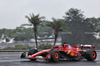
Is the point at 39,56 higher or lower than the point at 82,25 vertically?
lower

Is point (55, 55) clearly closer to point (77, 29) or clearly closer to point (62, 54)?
point (62, 54)

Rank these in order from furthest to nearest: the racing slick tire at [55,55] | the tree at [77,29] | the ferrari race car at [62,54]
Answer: the tree at [77,29] < the ferrari race car at [62,54] < the racing slick tire at [55,55]

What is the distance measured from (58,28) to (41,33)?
103 metres

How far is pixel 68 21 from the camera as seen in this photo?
304 feet

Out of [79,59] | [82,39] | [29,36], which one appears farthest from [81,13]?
[79,59]

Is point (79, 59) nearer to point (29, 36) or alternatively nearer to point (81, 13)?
point (81, 13)

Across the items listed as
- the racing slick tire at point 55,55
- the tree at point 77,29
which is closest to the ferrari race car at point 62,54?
the racing slick tire at point 55,55

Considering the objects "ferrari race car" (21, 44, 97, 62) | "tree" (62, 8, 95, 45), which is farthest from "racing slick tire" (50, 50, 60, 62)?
"tree" (62, 8, 95, 45)

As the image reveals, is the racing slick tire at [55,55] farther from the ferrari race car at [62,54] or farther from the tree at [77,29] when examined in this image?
the tree at [77,29]

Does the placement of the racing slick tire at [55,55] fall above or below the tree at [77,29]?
below

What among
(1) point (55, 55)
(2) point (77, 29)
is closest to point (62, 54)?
(1) point (55, 55)

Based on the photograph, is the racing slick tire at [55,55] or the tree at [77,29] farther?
the tree at [77,29]

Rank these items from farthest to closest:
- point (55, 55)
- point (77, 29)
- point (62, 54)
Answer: point (77, 29) → point (62, 54) → point (55, 55)

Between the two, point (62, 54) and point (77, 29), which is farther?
point (77, 29)
